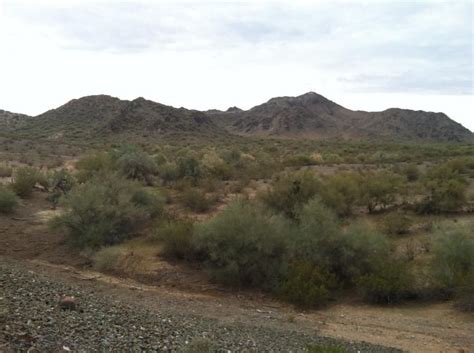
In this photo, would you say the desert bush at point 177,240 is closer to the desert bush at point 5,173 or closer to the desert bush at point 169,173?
the desert bush at point 169,173

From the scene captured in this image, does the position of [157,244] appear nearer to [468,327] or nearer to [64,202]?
[64,202]

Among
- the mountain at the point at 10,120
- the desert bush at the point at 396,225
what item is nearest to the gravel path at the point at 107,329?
the desert bush at the point at 396,225

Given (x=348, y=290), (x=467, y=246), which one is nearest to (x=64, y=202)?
(x=348, y=290)

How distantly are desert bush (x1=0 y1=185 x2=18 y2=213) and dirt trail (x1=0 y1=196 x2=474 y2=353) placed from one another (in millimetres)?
4393

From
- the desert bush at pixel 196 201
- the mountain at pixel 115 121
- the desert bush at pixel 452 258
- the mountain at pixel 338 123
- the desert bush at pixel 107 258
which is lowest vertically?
the desert bush at pixel 107 258

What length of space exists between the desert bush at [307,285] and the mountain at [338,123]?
108299 mm

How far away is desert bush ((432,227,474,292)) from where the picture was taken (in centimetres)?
1475

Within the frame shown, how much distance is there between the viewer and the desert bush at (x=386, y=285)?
1468cm

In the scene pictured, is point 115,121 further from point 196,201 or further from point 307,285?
point 307,285

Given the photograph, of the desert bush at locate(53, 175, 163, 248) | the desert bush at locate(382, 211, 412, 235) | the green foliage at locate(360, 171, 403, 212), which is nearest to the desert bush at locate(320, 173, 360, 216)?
the green foliage at locate(360, 171, 403, 212)

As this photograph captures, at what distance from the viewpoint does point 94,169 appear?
94.6 feet

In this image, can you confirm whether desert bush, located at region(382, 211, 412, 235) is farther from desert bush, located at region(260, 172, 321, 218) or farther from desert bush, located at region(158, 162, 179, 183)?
desert bush, located at region(158, 162, 179, 183)

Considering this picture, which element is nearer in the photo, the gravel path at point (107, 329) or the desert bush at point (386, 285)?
the gravel path at point (107, 329)

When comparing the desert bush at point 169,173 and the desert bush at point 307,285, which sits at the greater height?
the desert bush at point 169,173
